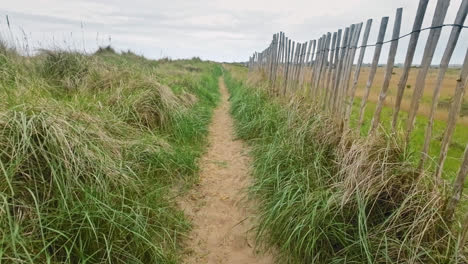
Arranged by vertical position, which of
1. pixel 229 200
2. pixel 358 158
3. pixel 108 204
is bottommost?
pixel 229 200

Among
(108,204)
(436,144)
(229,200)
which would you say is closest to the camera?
(108,204)

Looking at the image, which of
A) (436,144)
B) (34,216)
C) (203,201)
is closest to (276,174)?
(203,201)

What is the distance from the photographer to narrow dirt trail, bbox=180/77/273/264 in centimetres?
256

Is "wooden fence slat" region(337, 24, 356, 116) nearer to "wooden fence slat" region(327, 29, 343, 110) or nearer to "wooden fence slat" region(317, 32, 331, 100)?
"wooden fence slat" region(327, 29, 343, 110)

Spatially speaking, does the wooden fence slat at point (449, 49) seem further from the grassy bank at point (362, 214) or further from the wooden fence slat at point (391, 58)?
the wooden fence slat at point (391, 58)

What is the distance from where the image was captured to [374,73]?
3.16m

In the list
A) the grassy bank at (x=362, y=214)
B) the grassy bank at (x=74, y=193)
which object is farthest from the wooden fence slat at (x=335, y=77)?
the grassy bank at (x=74, y=193)

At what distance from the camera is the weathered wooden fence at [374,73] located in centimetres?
201

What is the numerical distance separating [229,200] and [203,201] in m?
0.30

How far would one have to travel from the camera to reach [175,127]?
16.8 feet

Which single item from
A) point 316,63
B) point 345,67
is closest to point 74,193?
point 345,67

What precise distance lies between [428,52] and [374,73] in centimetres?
88

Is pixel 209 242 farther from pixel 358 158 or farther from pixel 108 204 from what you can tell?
pixel 358 158

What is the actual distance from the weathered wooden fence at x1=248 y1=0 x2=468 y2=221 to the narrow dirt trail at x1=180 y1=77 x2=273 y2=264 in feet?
4.88
